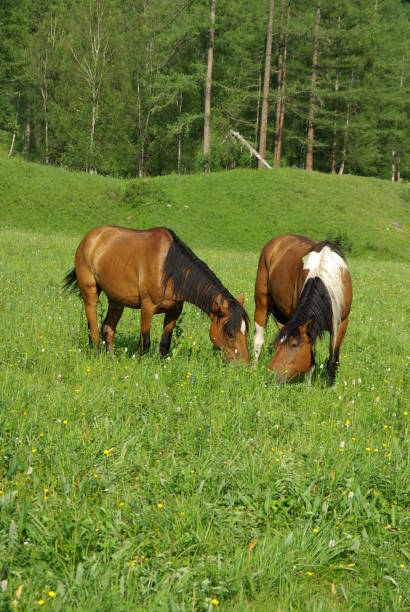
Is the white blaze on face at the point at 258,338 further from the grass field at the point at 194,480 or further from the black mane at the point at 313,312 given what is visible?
the black mane at the point at 313,312

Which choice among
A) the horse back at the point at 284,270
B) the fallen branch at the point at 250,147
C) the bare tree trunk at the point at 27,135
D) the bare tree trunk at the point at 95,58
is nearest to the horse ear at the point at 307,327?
the horse back at the point at 284,270

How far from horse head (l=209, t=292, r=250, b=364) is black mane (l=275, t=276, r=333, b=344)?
588 mm

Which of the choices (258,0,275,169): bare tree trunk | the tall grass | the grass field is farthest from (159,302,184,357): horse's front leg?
(258,0,275,169): bare tree trunk

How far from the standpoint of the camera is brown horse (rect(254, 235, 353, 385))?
616 cm

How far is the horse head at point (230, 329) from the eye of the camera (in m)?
6.59

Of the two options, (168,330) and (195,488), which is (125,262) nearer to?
(168,330)

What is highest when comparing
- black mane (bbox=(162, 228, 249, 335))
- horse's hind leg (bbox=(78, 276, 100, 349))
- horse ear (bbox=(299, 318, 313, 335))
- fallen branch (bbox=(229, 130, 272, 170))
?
fallen branch (bbox=(229, 130, 272, 170))

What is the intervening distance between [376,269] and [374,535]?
18.1 metres

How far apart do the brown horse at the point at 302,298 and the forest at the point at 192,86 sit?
2832cm

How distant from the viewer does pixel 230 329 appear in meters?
6.61

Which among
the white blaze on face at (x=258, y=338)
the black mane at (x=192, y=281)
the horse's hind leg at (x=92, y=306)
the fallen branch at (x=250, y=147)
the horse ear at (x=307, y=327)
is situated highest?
the fallen branch at (x=250, y=147)

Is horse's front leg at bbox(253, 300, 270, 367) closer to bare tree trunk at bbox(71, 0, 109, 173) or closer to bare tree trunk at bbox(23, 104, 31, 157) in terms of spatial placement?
bare tree trunk at bbox(71, 0, 109, 173)

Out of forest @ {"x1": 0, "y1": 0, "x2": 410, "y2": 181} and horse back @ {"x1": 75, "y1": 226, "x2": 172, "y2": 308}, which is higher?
forest @ {"x1": 0, "y1": 0, "x2": 410, "y2": 181}

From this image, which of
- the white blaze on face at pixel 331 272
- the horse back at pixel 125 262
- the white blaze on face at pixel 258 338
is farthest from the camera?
the white blaze on face at pixel 258 338
